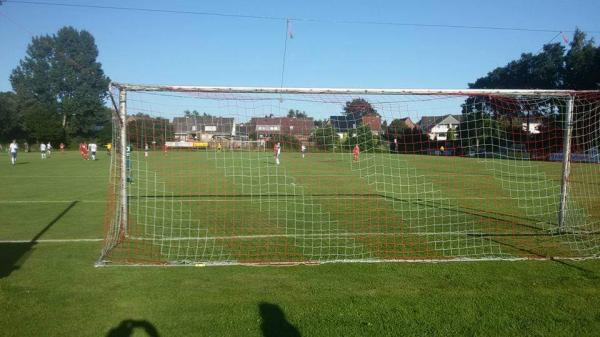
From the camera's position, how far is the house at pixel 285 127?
9.29m

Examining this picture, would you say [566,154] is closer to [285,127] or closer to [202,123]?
[285,127]

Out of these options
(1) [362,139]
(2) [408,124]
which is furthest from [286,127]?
(2) [408,124]

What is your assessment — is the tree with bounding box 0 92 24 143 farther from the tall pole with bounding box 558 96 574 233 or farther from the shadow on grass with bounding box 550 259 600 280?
the shadow on grass with bounding box 550 259 600 280

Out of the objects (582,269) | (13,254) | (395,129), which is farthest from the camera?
(395,129)

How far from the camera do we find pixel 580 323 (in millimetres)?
4758

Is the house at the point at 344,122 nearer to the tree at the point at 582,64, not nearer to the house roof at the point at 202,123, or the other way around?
the house roof at the point at 202,123

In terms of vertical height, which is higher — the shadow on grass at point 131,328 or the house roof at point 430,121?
the house roof at point 430,121

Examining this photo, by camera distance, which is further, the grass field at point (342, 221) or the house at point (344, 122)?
the house at point (344, 122)

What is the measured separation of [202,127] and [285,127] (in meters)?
1.74

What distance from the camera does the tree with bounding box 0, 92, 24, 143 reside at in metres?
68.8

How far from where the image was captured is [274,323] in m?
4.73

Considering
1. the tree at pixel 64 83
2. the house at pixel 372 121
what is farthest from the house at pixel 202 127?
the tree at pixel 64 83

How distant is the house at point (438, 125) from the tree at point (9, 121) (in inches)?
2913

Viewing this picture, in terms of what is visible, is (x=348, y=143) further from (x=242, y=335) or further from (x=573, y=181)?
(x=573, y=181)
